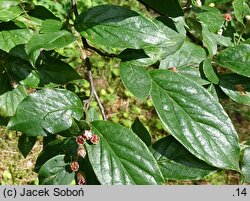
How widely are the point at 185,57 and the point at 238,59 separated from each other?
128mm

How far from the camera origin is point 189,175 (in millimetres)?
967

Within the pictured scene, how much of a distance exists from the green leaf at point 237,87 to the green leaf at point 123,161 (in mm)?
278

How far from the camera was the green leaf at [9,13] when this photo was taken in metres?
1.00

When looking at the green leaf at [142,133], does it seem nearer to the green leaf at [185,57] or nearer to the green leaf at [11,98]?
the green leaf at [185,57]

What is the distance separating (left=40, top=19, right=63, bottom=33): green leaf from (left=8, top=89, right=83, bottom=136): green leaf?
4.8 inches

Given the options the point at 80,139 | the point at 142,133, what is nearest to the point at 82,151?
the point at 80,139

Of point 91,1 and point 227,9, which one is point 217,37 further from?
point 91,1

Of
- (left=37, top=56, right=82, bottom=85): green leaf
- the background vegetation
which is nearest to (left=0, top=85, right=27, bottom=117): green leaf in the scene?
(left=37, top=56, right=82, bottom=85): green leaf

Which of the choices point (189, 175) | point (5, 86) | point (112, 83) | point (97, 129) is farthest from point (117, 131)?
point (112, 83)

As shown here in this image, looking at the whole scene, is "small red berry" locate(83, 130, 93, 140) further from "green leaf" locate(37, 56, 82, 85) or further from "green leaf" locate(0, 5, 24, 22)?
"green leaf" locate(0, 5, 24, 22)

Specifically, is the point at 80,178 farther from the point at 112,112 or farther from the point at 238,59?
the point at 112,112

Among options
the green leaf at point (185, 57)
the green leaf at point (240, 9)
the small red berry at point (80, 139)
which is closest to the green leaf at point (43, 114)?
the small red berry at point (80, 139)

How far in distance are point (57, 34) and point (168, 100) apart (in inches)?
10.4
